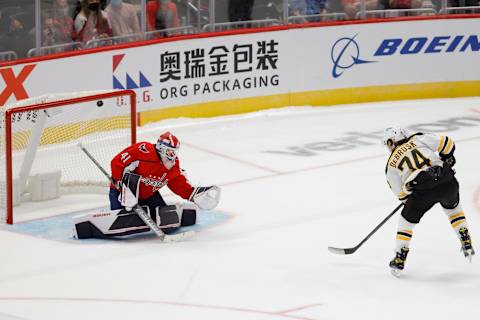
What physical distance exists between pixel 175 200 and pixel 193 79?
3107 millimetres

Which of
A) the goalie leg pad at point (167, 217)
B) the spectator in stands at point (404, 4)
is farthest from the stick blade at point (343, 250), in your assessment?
the spectator in stands at point (404, 4)

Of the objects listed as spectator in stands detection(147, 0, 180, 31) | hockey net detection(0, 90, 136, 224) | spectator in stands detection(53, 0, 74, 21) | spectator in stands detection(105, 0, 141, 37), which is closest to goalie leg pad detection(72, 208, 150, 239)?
hockey net detection(0, 90, 136, 224)

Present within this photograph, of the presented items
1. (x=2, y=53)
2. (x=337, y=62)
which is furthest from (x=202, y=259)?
(x=337, y=62)

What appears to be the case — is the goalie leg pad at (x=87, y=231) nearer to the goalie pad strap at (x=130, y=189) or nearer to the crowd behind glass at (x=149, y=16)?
the goalie pad strap at (x=130, y=189)

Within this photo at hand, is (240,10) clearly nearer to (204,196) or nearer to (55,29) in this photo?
(55,29)

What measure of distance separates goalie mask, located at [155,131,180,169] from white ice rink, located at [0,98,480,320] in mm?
594

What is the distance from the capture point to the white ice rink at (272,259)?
687cm

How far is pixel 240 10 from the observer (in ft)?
41.4

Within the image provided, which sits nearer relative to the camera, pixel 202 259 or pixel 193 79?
pixel 202 259

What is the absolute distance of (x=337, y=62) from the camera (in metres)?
13.2

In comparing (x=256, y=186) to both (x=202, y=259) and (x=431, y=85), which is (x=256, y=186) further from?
(x=431, y=85)

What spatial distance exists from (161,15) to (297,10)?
1.74 metres

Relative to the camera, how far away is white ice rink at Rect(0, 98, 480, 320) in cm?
687

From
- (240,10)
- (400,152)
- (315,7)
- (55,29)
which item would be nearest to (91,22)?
(55,29)
